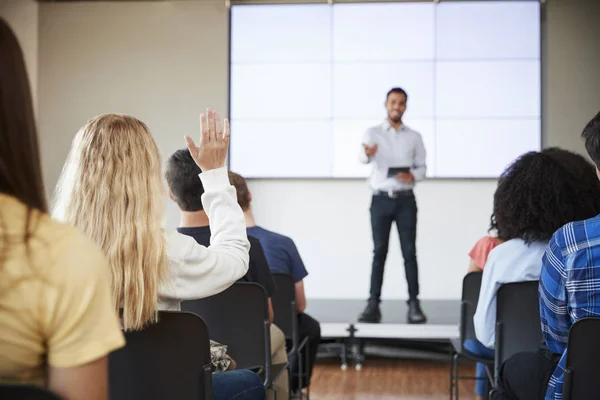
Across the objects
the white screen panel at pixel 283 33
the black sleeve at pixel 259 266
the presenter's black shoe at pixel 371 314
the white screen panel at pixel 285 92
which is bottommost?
the presenter's black shoe at pixel 371 314

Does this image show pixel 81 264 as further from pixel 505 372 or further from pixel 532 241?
pixel 532 241

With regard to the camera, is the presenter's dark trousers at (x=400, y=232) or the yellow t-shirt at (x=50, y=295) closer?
the yellow t-shirt at (x=50, y=295)

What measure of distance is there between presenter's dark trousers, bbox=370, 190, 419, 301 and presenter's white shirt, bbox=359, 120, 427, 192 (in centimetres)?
12

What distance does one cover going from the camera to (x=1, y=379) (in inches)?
36.3

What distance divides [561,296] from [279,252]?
1.62 metres

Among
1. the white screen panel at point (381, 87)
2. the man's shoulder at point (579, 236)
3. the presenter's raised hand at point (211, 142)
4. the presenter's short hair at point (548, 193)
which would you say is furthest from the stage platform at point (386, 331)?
the presenter's raised hand at point (211, 142)

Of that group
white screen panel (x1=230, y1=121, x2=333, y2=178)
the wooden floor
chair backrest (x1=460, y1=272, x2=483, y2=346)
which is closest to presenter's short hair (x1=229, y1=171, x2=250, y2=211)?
chair backrest (x1=460, y1=272, x2=483, y2=346)

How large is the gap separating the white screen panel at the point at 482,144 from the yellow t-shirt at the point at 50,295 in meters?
5.65

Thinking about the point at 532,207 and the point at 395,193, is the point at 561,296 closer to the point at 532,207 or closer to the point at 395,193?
the point at 532,207

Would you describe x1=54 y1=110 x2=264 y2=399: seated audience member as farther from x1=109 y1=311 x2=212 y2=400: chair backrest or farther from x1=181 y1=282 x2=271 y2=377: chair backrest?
x1=181 y1=282 x2=271 y2=377: chair backrest

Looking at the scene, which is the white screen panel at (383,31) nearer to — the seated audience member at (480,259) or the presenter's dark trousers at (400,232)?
the presenter's dark trousers at (400,232)

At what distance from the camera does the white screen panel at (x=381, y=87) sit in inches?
249

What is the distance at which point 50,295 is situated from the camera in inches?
33.5

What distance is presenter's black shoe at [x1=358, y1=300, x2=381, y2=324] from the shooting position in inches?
203
